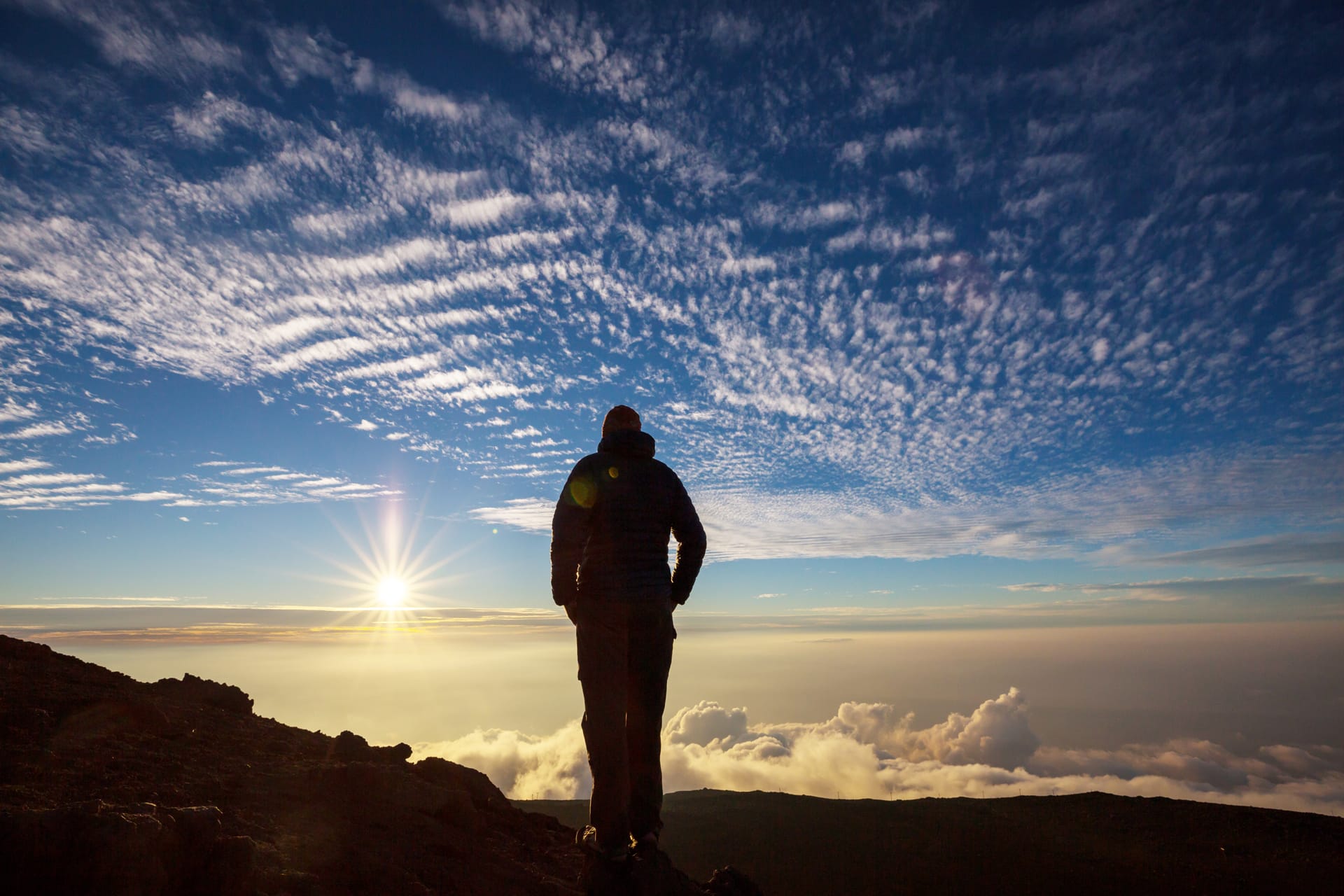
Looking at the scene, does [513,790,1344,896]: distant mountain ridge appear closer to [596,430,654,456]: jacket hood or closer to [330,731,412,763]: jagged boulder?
[330,731,412,763]: jagged boulder

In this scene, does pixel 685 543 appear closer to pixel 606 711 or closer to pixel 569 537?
pixel 569 537

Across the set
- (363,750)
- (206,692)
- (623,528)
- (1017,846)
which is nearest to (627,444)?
(623,528)

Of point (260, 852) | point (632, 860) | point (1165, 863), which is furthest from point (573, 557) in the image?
point (1165, 863)

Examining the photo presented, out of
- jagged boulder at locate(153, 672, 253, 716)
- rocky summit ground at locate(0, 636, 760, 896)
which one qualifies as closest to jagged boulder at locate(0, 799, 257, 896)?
rocky summit ground at locate(0, 636, 760, 896)

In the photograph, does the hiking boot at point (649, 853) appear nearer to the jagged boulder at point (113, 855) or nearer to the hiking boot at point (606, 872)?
the hiking boot at point (606, 872)

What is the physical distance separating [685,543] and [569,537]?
1399 mm

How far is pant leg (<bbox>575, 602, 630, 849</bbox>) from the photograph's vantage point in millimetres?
6238

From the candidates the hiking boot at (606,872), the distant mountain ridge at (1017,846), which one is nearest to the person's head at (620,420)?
the hiking boot at (606,872)

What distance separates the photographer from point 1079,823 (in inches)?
424

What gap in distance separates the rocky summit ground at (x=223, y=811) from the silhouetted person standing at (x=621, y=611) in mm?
661

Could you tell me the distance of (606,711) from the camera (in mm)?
6465

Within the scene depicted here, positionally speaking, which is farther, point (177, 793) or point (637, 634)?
point (637, 634)

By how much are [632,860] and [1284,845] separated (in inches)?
383

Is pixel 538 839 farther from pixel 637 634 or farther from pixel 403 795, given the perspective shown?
pixel 637 634
